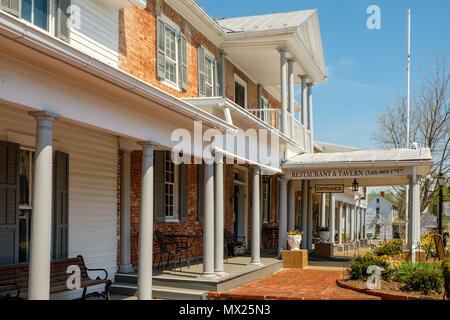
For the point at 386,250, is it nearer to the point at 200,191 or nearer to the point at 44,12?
the point at 200,191

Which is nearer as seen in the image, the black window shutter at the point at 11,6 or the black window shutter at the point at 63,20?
the black window shutter at the point at 11,6

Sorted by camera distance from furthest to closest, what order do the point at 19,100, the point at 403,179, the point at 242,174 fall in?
the point at 242,174, the point at 403,179, the point at 19,100

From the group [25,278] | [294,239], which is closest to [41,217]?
[25,278]

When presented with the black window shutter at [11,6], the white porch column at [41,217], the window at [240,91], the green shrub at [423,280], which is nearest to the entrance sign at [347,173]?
the window at [240,91]

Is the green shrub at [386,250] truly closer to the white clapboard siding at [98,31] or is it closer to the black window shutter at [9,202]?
the white clapboard siding at [98,31]

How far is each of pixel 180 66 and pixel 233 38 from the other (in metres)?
3.06

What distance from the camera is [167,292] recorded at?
1011 centimetres

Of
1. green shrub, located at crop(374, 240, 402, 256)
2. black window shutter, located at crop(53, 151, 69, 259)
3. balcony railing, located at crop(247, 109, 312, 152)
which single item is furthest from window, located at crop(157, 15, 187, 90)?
green shrub, located at crop(374, 240, 402, 256)

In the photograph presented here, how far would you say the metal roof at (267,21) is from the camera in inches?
643

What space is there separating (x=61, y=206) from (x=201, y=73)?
6.62 m

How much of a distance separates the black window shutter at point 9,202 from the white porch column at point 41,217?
2.26 meters

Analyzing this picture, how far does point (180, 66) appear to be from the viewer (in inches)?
531
